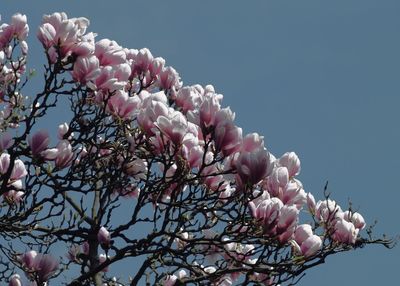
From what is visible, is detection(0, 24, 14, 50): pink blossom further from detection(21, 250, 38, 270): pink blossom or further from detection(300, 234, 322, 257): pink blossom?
detection(300, 234, 322, 257): pink blossom

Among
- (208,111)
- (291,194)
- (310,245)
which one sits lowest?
(310,245)

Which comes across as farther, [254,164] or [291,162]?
[291,162]

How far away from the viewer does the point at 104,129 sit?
24.8 ft

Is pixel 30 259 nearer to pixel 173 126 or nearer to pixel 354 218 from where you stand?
pixel 173 126

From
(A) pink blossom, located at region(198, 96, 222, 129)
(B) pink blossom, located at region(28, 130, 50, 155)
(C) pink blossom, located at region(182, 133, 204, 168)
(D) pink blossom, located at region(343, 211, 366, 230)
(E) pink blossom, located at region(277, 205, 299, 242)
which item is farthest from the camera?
(D) pink blossom, located at region(343, 211, 366, 230)

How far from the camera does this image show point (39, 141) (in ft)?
22.0

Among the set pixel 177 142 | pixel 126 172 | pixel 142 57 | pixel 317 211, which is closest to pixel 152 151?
pixel 177 142

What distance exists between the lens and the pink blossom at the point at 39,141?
671cm

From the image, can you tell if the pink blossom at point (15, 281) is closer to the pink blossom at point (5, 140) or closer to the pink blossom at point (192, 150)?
the pink blossom at point (5, 140)

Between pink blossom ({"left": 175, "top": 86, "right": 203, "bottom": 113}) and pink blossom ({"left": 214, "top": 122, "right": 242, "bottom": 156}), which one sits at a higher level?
pink blossom ({"left": 175, "top": 86, "right": 203, "bottom": 113})

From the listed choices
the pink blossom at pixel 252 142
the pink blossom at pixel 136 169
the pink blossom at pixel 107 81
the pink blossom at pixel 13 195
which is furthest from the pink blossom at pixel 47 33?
the pink blossom at pixel 252 142

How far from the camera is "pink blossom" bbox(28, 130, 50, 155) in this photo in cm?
671

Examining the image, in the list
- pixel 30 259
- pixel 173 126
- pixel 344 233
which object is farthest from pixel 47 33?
pixel 344 233

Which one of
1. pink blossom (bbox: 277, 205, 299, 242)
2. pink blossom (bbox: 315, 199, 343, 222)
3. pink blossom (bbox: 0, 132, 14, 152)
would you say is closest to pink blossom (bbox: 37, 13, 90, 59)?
pink blossom (bbox: 0, 132, 14, 152)
